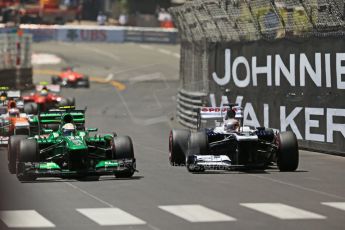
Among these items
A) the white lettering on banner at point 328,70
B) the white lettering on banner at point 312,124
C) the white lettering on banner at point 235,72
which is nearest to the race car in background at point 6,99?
the white lettering on banner at point 235,72

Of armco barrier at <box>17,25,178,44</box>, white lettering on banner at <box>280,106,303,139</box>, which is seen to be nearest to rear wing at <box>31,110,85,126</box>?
white lettering on banner at <box>280,106,303,139</box>

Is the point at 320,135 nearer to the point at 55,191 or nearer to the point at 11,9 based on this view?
the point at 55,191

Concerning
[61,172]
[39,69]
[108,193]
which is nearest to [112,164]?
[61,172]

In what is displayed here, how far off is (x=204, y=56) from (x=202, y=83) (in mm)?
923

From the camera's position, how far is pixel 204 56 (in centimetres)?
3553

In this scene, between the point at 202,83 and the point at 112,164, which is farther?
the point at 202,83

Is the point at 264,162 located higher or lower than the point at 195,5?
lower

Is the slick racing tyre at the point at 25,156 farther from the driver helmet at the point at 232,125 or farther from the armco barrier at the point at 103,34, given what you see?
the armco barrier at the point at 103,34

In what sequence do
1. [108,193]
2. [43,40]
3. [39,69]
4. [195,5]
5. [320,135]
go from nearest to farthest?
[108,193] < [320,135] < [195,5] < [39,69] < [43,40]

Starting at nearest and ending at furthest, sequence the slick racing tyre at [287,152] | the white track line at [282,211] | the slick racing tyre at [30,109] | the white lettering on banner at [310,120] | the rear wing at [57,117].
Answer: the white track line at [282,211] < the slick racing tyre at [287,152] < the rear wing at [57,117] < the white lettering on banner at [310,120] < the slick racing tyre at [30,109]

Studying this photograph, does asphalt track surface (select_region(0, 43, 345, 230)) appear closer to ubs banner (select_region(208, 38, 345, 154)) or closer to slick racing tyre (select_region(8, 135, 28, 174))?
slick racing tyre (select_region(8, 135, 28, 174))

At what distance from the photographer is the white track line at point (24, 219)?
13.5 metres

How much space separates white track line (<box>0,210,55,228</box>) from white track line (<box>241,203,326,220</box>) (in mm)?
3001

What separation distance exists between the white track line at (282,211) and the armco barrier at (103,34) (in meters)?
75.5
